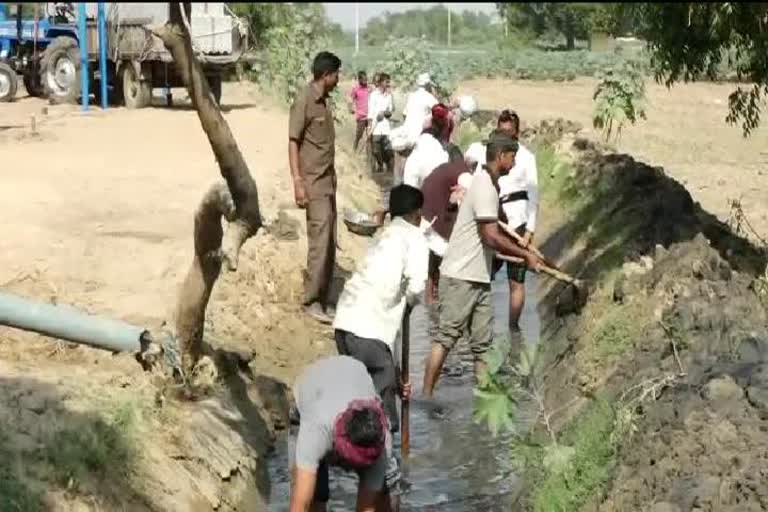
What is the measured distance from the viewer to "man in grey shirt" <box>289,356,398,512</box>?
216 inches

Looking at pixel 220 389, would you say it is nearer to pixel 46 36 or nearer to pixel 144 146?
pixel 144 146

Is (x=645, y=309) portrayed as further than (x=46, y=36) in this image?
No

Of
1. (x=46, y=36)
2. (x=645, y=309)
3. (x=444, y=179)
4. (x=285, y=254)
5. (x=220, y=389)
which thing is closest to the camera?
(x=220, y=389)

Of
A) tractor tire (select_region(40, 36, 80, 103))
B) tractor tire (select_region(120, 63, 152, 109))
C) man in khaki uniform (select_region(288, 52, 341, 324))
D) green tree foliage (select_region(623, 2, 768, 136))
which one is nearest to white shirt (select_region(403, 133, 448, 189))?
man in khaki uniform (select_region(288, 52, 341, 324))

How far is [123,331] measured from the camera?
691cm

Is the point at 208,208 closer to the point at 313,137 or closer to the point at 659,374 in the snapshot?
the point at 659,374

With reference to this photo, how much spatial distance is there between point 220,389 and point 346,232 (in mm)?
6067

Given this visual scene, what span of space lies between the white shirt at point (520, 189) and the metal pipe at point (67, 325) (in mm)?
4320

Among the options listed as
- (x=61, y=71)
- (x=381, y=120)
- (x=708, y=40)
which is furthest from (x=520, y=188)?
(x=61, y=71)

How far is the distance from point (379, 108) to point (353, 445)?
16.1 meters

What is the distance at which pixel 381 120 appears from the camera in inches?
854

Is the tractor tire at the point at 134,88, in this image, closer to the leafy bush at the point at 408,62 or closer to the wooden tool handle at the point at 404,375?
the leafy bush at the point at 408,62

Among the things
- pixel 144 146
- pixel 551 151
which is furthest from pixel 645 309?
pixel 144 146

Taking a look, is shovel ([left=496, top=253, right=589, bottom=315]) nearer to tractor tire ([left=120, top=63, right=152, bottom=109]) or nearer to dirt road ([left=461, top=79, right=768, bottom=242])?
dirt road ([left=461, top=79, right=768, bottom=242])
